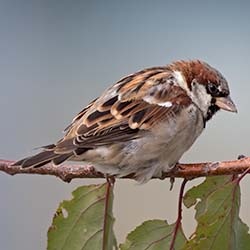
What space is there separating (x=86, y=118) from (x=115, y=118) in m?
0.05

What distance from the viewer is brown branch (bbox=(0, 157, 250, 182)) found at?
118 cm

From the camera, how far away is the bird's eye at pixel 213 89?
148cm

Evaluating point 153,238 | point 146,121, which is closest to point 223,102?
point 146,121

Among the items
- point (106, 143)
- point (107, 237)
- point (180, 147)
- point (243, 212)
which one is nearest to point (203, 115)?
point (180, 147)

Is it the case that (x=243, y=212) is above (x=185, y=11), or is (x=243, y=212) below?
below

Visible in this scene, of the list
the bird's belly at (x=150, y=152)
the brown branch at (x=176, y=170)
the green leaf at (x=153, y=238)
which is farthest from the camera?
the bird's belly at (x=150, y=152)

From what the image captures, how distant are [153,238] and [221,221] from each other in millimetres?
133

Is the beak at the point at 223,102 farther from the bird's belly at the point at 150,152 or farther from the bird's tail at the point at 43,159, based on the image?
the bird's tail at the point at 43,159

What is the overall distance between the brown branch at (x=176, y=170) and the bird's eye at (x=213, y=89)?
213mm

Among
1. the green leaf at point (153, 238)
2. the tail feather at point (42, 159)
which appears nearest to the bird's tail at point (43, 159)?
the tail feather at point (42, 159)

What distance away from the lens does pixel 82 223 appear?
52.6 inches

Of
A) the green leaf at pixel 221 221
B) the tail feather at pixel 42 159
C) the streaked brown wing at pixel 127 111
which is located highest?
the streaked brown wing at pixel 127 111

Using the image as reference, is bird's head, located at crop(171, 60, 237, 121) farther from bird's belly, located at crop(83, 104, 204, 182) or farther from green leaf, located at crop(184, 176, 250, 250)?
green leaf, located at crop(184, 176, 250, 250)

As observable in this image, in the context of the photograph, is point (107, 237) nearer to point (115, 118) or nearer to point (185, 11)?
point (115, 118)
